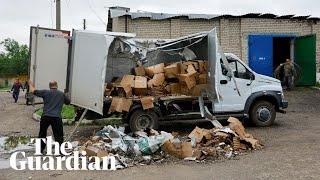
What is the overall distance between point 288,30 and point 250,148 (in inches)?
560

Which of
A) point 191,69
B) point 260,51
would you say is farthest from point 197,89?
point 260,51

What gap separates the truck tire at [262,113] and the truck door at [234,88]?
416 mm

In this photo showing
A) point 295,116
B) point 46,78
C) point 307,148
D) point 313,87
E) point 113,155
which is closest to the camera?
point 113,155

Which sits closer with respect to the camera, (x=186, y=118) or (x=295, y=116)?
(x=186, y=118)

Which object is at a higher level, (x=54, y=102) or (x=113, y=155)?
(x=54, y=102)

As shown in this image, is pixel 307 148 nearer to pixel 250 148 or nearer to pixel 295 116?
pixel 250 148

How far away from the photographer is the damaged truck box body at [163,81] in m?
12.5

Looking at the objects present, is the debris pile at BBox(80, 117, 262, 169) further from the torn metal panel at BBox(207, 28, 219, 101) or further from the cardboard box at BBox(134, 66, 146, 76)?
the cardboard box at BBox(134, 66, 146, 76)

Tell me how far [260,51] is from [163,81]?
36.2 feet

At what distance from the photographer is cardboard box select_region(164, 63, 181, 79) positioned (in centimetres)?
1365

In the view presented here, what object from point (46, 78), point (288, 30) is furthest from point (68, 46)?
point (288, 30)

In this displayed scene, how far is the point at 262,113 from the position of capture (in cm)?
1441

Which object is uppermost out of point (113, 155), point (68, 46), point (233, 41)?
point (233, 41)

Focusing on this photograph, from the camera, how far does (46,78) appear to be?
1248 centimetres
